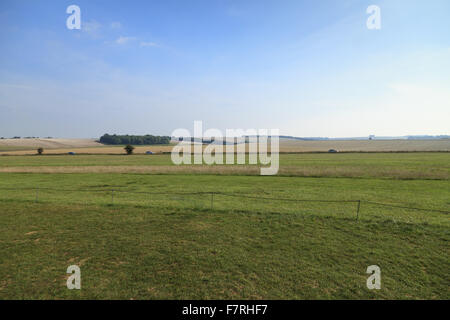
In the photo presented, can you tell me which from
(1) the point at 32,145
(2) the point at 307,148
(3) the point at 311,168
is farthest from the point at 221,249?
(1) the point at 32,145

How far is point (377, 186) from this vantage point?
22.0m

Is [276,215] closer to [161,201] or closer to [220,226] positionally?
[220,226]

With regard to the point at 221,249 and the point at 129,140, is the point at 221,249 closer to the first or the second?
the point at 221,249

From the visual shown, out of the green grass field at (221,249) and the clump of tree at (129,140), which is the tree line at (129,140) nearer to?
the clump of tree at (129,140)

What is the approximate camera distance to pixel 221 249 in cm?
848

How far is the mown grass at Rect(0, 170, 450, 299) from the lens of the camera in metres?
6.09

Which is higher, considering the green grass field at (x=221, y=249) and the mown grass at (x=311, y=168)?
the mown grass at (x=311, y=168)

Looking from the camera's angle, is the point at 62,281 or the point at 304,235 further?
the point at 304,235

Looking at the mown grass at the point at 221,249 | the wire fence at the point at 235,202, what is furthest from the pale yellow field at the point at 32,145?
the mown grass at the point at 221,249

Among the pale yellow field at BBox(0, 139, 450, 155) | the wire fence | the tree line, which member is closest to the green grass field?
the wire fence

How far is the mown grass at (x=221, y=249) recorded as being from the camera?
240 inches

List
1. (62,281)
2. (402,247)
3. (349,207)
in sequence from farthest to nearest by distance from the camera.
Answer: (349,207) → (402,247) → (62,281)
